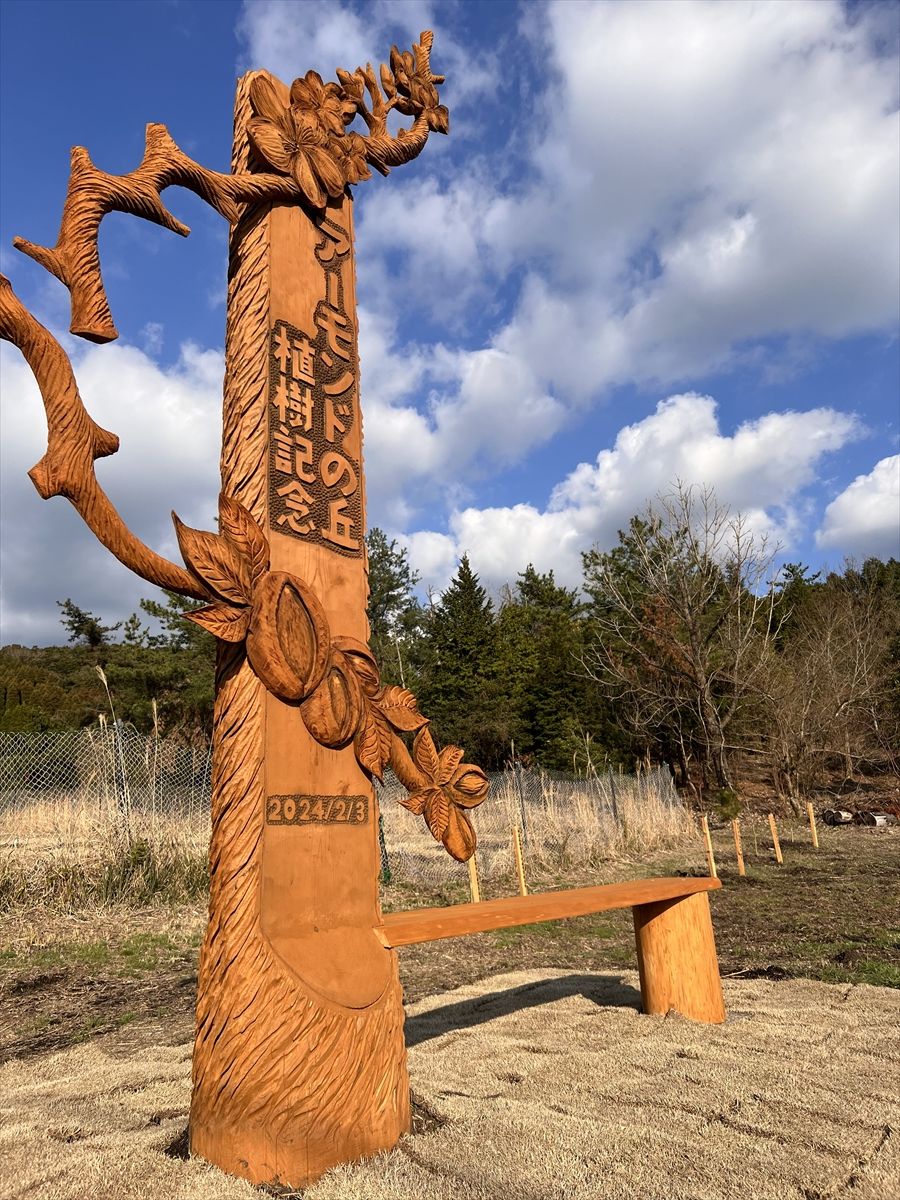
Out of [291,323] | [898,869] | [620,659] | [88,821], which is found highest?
[620,659]

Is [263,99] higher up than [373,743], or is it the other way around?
[263,99]

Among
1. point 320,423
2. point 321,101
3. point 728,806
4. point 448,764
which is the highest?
point 321,101

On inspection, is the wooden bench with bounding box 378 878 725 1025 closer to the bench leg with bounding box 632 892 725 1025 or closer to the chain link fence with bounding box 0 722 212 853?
the bench leg with bounding box 632 892 725 1025

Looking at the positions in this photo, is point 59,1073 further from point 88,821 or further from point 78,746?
point 78,746

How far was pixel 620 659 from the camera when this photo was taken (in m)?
20.8

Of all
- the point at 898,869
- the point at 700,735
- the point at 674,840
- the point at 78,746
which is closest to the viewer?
the point at 78,746

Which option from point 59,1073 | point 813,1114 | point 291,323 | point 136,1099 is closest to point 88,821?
point 59,1073

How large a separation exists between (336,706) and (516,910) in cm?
104

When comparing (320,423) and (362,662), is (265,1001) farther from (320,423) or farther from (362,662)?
(320,423)

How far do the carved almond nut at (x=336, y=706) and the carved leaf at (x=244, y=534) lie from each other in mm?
376

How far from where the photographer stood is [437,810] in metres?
2.81

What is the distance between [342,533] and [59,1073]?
2.56m

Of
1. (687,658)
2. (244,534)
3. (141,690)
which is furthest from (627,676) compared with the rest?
(244,534)

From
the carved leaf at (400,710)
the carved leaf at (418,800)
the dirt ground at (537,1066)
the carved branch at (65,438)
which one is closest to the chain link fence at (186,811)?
the dirt ground at (537,1066)
